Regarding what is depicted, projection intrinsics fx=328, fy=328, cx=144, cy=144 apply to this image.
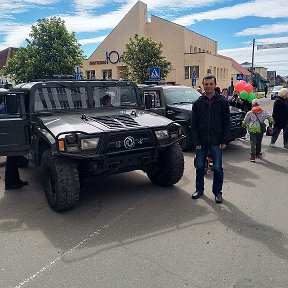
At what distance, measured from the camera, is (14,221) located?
4.48 metres

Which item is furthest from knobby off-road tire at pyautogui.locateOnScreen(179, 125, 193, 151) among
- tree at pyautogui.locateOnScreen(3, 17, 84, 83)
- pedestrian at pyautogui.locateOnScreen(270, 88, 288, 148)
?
tree at pyautogui.locateOnScreen(3, 17, 84, 83)

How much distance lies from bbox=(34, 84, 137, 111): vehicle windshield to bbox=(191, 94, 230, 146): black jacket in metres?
1.61

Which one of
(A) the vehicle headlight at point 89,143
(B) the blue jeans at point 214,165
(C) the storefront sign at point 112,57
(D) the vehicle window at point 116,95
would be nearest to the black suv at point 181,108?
(D) the vehicle window at point 116,95

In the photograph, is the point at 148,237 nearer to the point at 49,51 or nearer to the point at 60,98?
the point at 60,98

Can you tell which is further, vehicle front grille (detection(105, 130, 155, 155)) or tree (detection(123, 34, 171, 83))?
tree (detection(123, 34, 171, 83))

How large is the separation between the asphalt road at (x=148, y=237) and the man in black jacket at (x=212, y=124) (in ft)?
2.11

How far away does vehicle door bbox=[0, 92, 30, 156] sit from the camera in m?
5.16

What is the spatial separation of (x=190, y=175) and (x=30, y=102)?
3.26 m

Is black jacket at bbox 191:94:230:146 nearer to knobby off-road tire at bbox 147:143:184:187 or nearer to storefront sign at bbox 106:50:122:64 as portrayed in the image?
knobby off-road tire at bbox 147:143:184:187

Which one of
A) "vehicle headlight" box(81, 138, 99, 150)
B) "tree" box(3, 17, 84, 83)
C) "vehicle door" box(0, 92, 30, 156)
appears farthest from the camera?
"tree" box(3, 17, 84, 83)

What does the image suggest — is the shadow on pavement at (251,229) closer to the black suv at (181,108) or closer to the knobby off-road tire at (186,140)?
the black suv at (181,108)

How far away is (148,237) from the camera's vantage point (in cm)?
384

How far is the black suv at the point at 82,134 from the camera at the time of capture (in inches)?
173

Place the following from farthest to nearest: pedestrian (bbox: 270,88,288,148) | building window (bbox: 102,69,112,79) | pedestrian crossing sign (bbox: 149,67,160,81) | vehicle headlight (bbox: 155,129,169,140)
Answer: building window (bbox: 102,69,112,79)
pedestrian crossing sign (bbox: 149,67,160,81)
pedestrian (bbox: 270,88,288,148)
vehicle headlight (bbox: 155,129,169,140)
